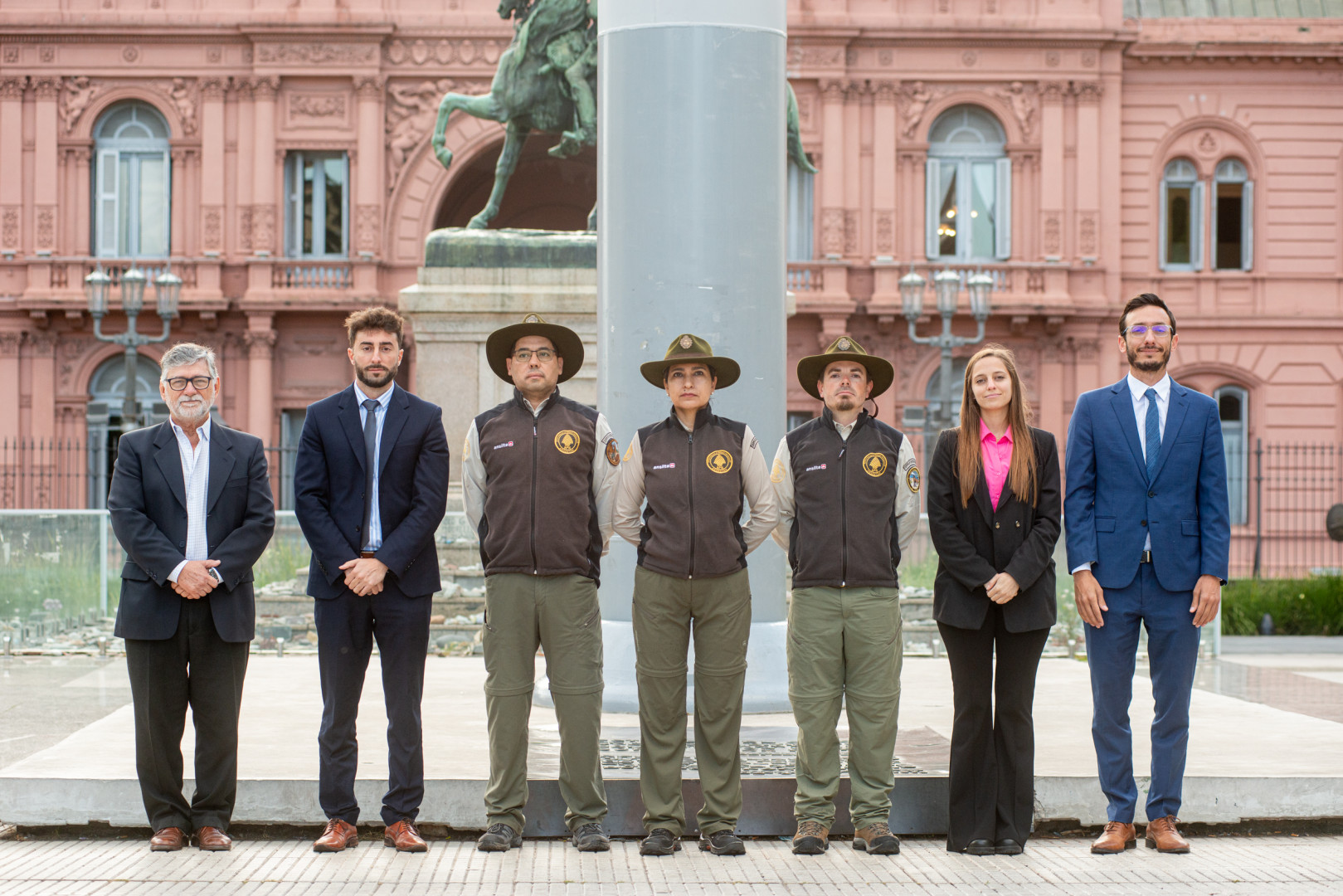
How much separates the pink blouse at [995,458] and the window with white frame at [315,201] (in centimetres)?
2607

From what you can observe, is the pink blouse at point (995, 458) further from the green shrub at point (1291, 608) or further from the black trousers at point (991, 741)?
the green shrub at point (1291, 608)

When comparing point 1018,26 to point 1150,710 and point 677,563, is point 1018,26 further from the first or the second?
point 677,563

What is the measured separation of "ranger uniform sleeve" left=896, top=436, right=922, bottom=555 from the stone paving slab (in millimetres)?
1198

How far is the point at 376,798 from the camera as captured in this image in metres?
5.97

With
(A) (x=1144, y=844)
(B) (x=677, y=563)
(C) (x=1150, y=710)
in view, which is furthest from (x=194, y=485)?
(C) (x=1150, y=710)

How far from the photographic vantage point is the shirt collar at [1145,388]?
5957 millimetres

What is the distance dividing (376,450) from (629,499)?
3.20 ft

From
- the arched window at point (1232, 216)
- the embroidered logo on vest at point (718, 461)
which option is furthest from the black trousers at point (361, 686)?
the arched window at point (1232, 216)

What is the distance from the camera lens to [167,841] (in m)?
5.71

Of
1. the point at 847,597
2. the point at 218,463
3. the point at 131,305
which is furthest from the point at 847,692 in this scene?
the point at 131,305

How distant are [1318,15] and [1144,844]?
2993 cm

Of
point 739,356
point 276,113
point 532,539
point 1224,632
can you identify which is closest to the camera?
point 532,539

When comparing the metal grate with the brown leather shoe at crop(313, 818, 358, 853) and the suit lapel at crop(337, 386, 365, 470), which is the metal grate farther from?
the suit lapel at crop(337, 386, 365, 470)

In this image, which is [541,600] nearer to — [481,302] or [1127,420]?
[1127,420]
